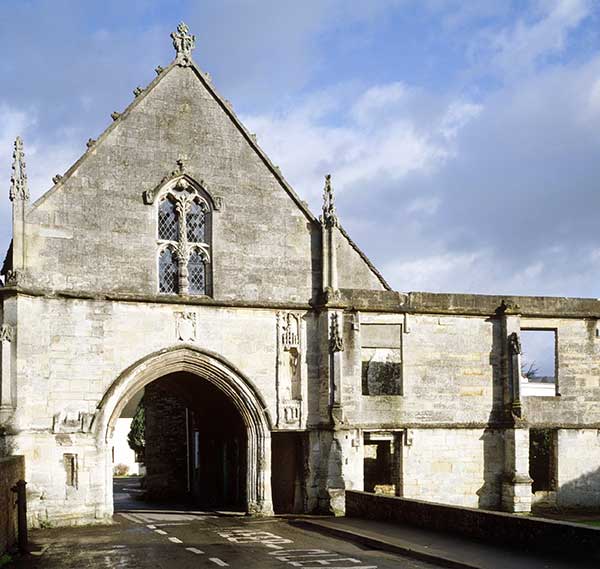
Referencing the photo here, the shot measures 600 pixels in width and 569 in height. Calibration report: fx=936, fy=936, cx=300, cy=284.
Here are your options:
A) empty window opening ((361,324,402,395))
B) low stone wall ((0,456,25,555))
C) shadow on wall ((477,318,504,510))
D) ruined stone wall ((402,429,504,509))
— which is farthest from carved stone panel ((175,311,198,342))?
shadow on wall ((477,318,504,510))

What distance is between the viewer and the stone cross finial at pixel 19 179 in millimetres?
20578

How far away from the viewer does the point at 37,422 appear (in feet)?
65.9

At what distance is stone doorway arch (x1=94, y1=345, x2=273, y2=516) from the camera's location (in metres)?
20.8

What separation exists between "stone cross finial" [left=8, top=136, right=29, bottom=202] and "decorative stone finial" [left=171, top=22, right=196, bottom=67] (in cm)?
452

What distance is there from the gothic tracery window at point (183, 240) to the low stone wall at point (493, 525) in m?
6.49

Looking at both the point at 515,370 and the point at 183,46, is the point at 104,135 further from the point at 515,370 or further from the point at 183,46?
the point at 515,370

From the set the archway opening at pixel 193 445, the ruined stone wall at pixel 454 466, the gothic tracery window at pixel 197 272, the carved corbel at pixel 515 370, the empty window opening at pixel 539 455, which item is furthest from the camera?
the empty window opening at pixel 539 455

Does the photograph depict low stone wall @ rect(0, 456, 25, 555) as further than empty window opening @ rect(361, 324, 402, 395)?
No

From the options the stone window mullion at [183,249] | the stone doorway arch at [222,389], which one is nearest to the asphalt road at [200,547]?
the stone doorway arch at [222,389]

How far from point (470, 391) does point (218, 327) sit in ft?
22.3

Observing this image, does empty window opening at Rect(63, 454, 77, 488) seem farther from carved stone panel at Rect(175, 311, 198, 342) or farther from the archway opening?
the archway opening

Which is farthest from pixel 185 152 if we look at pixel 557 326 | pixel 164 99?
pixel 557 326

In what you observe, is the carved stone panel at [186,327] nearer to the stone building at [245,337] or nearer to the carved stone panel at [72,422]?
the stone building at [245,337]

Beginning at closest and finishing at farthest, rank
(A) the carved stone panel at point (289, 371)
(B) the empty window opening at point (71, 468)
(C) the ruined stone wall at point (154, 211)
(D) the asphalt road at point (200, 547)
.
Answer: (D) the asphalt road at point (200, 547) < (B) the empty window opening at point (71, 468) < (C) the ruined stone wall at point (154, 211) < (A) the carved stone panel at point (289, 371)
